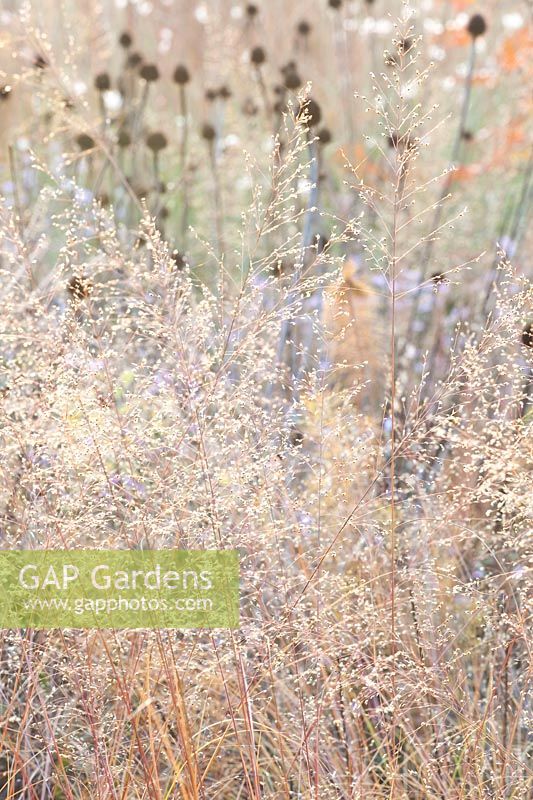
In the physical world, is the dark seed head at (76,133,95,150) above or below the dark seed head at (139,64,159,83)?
below

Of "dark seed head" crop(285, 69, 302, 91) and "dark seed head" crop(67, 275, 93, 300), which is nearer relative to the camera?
"dark seed head" crop(67, 275, 93, 300)

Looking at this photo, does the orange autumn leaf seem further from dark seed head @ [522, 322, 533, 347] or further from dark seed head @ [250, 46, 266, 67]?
dark seed head @ [522, 322, 533, 347]

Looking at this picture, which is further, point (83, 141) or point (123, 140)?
point (123, 140)

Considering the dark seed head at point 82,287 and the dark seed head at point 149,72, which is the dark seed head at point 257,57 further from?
the dark seed head at point 82,287

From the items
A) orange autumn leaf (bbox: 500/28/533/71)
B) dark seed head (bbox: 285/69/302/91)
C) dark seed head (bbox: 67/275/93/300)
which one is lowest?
dark seed head (bbox: 67/275/93/300)

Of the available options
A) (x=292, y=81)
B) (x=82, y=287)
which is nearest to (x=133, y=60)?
(x=292, y=81)

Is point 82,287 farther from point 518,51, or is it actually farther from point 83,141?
point 518,51

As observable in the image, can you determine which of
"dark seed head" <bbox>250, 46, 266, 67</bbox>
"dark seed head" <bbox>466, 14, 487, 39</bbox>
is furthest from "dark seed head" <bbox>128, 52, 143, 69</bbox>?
"dark seed head" <bbox>466, 14, 487, 39</bbox>

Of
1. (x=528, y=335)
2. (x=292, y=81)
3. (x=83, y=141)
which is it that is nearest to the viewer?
(x=528, y=335)

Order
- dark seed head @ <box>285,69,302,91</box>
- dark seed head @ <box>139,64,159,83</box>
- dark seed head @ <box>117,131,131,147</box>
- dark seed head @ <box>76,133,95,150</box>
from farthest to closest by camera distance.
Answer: dark seed head @ <box>117,131,131,147</box>, dark seed head @ <box>76,133,95,150</box>, dark seed head @ <box>139,64,159,83</box>, dark seed head @ <box>285,69,302,91</box>

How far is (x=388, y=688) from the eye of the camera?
160cm

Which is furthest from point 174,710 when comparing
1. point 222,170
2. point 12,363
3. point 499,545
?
point 222,170

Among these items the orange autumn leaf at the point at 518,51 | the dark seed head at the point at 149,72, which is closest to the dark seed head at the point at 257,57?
the dark seed head at the point at 149,72

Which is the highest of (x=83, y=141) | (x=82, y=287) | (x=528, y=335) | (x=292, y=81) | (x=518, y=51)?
(x=518, y=51)
